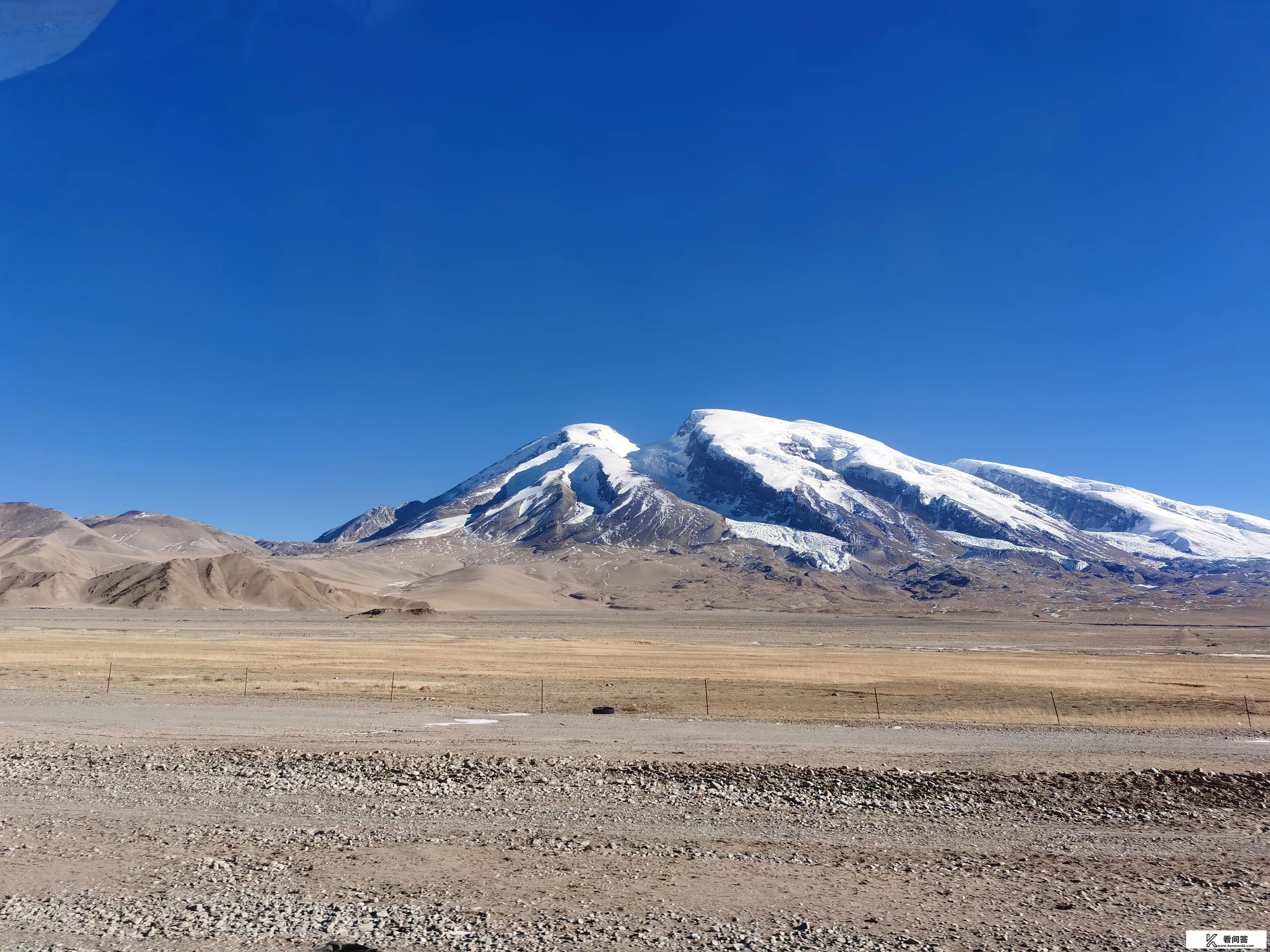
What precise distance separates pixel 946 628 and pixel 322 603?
452ft

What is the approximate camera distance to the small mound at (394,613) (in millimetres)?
154375

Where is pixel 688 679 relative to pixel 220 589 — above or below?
below

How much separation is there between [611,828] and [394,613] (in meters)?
154

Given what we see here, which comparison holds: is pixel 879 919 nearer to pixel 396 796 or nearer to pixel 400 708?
pixel 396 796

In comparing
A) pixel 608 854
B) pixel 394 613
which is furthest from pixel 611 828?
pixel 394 613

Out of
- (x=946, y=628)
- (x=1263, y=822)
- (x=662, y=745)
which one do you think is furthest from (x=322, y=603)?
(x=1263, y=822)

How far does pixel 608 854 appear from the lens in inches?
500

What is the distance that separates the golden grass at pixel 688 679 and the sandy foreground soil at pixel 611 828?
6.42 ft

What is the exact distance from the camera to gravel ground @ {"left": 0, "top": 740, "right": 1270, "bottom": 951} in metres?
9.75

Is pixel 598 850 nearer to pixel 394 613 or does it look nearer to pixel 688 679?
pixel 688 679

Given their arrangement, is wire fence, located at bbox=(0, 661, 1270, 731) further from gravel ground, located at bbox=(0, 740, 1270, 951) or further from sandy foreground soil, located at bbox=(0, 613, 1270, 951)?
gravel ground, located at bbox=(0, 740, 1270, 951)

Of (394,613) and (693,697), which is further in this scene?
(394,613)

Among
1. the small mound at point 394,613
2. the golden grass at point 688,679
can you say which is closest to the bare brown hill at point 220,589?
the small mound at point 394,613

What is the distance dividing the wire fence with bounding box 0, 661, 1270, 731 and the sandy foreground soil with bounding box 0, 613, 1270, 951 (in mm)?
873
